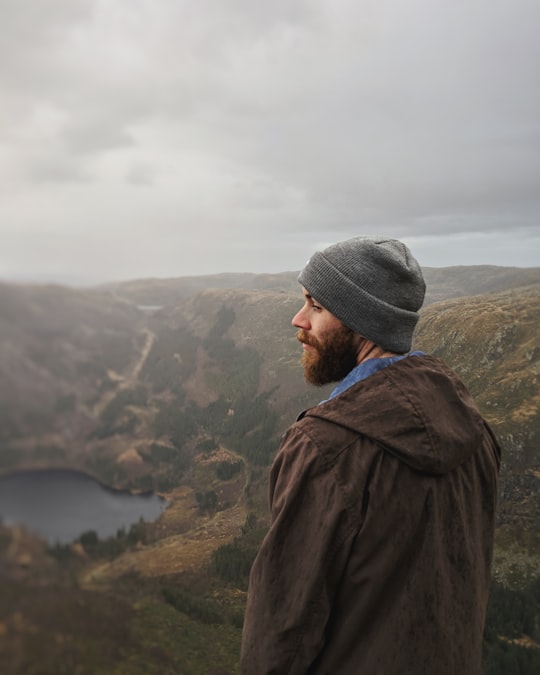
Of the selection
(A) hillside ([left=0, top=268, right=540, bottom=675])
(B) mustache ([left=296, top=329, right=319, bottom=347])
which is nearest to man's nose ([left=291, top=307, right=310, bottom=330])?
(B) mustache ([left=296, top=329, right=319, bottom=347])

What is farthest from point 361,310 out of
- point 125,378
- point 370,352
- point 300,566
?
point 125,378

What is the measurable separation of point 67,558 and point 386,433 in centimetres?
240

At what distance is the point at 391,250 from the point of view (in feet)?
10.5

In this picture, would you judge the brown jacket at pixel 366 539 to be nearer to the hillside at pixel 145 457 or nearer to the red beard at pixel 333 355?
the red beard at pixel 333 355

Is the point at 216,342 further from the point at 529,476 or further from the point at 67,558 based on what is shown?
the point at 529,476

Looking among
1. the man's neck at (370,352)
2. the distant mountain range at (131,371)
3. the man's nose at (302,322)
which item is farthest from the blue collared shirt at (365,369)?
the distant mountain range at (131,371)

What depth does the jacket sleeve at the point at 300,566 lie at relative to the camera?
251cm

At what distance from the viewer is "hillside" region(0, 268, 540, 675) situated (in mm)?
2791

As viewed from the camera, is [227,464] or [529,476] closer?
[227,464]

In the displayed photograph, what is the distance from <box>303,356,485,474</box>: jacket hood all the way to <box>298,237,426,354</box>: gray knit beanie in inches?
13.3

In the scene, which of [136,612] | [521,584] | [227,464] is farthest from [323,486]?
[521,584]

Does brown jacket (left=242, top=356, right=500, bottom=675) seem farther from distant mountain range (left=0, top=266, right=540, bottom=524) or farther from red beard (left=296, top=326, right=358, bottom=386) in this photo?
distant mountain range (left=0, top=266, right=540, bottom=524)

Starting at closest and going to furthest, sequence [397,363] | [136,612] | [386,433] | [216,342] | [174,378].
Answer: [386,433]
[397,363]
[136,612]
[174,378]
[216,342]

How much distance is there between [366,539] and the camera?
2.53 meters
